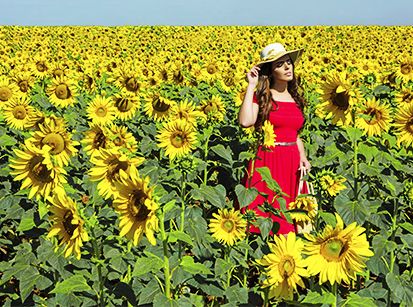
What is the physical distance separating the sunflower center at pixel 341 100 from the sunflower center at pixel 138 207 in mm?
1817

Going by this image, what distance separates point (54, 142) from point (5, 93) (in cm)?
294

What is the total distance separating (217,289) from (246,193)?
99 centimetres

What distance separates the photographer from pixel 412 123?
3865mm

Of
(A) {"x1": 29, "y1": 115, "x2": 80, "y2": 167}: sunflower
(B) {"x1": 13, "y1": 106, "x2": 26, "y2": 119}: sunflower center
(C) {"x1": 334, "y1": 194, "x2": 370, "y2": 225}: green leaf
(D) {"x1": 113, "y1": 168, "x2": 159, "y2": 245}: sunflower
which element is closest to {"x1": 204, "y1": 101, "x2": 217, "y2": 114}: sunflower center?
(B) {"x1": 13, "y1": 106, "x2": 26, "y2": 119}: sunflower center

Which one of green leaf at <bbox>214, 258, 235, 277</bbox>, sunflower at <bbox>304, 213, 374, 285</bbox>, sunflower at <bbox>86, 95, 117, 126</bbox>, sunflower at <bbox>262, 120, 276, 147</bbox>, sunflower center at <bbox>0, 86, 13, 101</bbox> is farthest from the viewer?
sunflower center at <bbox>0, 86, 13, 101</bbox>

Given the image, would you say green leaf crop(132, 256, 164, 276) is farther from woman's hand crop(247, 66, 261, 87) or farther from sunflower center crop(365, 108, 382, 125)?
sunflower center crop(365, 108, 382, 125)

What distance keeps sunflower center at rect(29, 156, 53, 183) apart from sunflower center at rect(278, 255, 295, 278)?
1.35m

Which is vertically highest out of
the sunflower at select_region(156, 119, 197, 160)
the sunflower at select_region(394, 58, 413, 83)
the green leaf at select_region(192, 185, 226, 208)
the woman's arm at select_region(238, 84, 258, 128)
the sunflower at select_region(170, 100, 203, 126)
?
the sunflower at select_region(394, 58, 413, 83)

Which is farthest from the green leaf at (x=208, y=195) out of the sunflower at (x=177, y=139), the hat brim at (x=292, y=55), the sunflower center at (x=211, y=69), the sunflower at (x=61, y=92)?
the sunflower center at (x=211, y=69)

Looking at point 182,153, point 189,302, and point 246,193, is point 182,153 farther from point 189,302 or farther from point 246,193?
point 189,302

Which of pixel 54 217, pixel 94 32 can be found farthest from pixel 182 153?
pixel 94 32

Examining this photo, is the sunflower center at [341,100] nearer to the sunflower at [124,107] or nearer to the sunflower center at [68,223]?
the sunflower center at [68,223]

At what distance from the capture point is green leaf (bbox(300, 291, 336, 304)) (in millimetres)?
2234

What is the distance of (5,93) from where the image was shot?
588 centimetres
